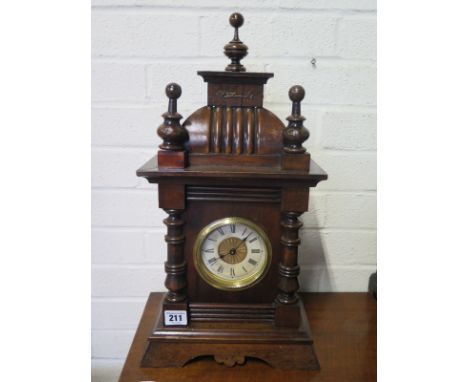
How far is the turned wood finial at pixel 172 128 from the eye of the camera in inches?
29.2

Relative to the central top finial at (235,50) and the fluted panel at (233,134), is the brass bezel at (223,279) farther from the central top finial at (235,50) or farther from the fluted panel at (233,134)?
the central top finial at (235,50)

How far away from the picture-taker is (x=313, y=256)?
3.95 ft

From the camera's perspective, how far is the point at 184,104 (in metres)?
1.10

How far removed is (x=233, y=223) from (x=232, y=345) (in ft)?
0.83

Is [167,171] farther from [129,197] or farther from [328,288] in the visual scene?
[328,288]

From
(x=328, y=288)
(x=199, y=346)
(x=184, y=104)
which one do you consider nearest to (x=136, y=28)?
(x=184, y=104)

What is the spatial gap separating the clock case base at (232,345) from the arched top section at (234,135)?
36 centimetres

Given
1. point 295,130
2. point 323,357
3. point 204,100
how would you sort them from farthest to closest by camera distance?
point 204,100 → point 323,357 → point 295,130

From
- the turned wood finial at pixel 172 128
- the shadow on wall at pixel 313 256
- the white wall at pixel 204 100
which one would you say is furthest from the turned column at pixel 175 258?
the shadow on wall at pixel 313 256

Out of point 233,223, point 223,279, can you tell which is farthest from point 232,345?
point 233,223

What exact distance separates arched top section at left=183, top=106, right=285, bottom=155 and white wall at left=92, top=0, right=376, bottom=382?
0.34 m

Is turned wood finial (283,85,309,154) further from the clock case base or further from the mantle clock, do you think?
the clock case base

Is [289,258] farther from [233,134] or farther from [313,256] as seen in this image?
[313,256]

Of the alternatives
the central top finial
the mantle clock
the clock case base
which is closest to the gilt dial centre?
the mantle clock
